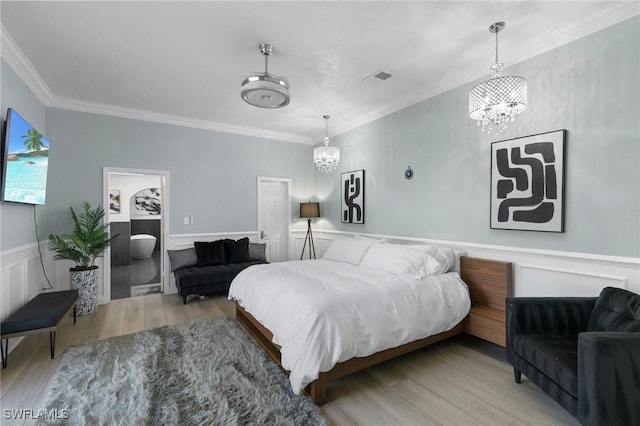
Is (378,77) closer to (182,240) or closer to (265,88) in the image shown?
(265,88)

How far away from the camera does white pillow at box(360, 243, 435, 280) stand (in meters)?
2.93

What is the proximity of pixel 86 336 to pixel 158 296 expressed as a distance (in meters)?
1.42

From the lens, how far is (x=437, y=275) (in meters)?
2.94

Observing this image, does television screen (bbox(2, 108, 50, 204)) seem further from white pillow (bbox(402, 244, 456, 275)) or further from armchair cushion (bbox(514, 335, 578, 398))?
armchair cushion (bbox(514, 335, 578, 398))

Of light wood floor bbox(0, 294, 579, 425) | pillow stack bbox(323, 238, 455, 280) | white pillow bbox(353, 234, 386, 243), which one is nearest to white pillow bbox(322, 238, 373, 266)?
pillow stack bbox(323, 238, 455, 280)

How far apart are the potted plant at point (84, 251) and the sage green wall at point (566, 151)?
4.12 meters

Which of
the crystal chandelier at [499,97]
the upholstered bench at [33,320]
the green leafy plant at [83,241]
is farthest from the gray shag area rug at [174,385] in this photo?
the crystal chandelier at [499,97]

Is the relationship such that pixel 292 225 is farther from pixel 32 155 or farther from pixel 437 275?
pixel 32 155

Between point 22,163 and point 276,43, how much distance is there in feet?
9.00

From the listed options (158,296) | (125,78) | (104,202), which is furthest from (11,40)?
(158,296)

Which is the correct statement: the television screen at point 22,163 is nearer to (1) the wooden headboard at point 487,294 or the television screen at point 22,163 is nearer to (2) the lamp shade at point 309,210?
(2) the lamp shade at point 309,210

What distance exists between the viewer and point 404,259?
305cm

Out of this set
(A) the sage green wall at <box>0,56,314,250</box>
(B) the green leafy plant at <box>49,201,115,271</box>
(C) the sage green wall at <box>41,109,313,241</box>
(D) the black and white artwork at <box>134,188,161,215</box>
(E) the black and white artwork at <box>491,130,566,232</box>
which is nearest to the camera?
(E) the black and white artwork at <box>491,130,566,232</box>

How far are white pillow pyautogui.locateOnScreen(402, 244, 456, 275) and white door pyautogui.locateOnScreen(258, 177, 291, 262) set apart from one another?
3211 mm
